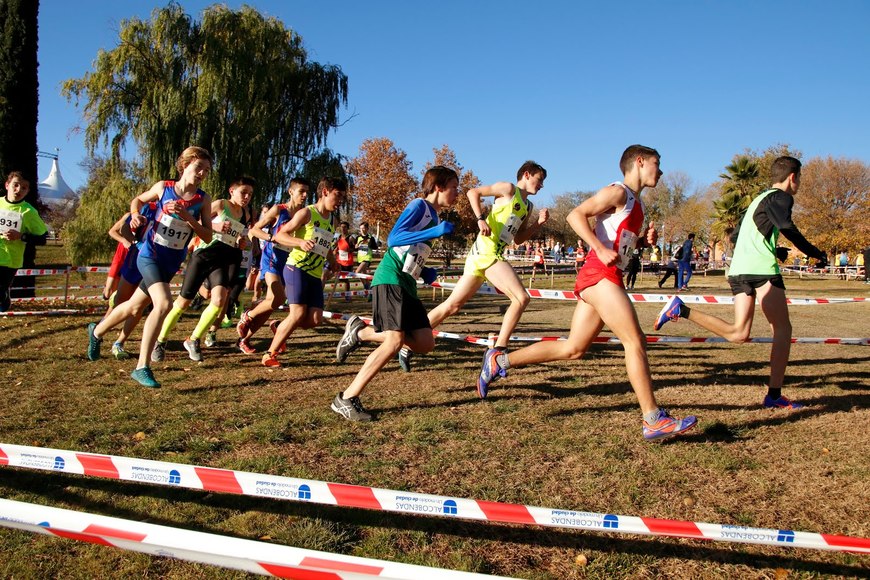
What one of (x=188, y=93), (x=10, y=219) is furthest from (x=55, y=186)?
(x=10, y=219)

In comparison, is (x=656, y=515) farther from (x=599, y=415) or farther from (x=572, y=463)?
(x=599, y=415)

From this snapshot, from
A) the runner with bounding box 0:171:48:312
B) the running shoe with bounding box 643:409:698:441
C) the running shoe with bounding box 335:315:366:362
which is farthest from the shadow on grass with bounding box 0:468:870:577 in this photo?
the runner with bounding box 0:171:48:312

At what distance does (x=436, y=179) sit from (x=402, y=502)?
3.25 meters

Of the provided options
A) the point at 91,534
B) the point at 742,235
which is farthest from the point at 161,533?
the point at 742,235

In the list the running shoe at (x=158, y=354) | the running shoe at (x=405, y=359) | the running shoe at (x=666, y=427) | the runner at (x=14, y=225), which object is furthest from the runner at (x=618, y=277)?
the runner at (x=14, y=225)

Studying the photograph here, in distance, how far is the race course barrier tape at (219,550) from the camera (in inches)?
72.8

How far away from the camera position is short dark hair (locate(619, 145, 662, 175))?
14.4ft

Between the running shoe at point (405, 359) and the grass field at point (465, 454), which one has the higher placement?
the running shoe at point (405, 359)

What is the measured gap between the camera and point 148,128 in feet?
62.0

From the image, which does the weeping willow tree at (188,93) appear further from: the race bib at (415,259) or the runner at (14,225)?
the race bib at (415,259)

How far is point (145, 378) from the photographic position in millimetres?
5426

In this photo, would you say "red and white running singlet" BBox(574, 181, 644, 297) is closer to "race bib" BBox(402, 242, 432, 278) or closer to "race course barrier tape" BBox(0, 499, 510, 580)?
"race bib" BBox(402, 242, 432, 278)

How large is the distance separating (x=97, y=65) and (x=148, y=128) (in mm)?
2969

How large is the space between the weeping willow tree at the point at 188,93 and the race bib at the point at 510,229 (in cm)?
1514
